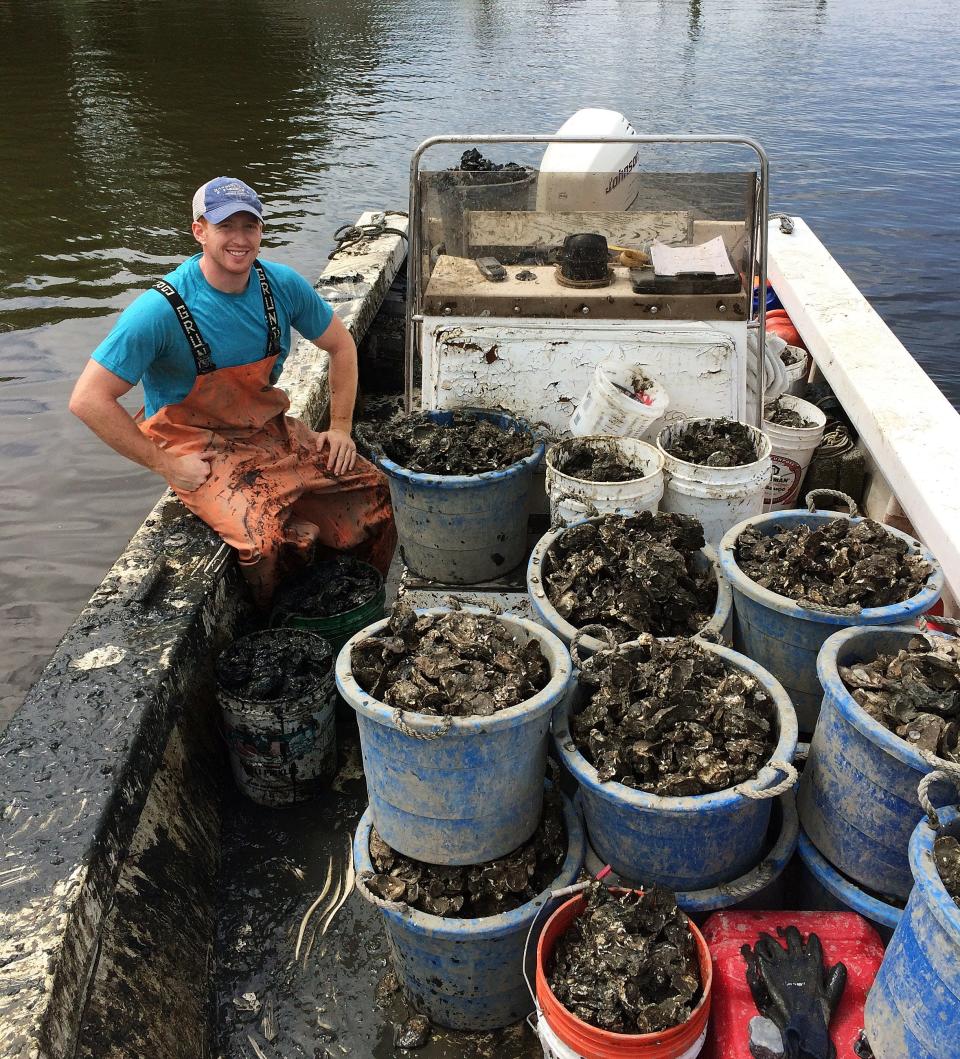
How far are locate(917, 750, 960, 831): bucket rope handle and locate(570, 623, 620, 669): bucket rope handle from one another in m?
0.88

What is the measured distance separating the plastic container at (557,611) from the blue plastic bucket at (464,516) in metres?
0.47

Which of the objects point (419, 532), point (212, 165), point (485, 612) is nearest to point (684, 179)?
point (419, 532)

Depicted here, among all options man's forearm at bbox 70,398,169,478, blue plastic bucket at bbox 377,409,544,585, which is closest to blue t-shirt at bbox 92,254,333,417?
man's forearm at bbox 70,398,169,478

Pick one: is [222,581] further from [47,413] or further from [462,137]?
[47,413]

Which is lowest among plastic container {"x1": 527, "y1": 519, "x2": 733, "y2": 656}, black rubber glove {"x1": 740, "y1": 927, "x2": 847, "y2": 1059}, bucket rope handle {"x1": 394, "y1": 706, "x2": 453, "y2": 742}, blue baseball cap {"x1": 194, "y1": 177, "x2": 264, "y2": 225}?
black rubber glove {"x1": 740, "y1": 927, "x2": 847, "y2": 1059}

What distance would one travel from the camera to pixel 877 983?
6.48 feet

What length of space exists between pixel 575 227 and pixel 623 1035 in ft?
12.1

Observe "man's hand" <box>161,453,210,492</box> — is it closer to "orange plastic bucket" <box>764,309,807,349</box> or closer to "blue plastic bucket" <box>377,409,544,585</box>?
"blue plastic bucket" <box>377,409,544,585</box>

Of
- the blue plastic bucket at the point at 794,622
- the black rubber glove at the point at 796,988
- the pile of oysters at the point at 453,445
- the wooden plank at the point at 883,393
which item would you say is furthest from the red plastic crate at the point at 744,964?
the pile of oysters at the point at 453,445

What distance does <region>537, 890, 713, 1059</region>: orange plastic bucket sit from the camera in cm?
195

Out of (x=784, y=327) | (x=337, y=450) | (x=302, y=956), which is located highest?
(x=337, y=450)

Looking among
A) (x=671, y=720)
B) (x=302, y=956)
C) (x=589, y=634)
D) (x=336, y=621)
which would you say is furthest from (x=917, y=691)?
(x=336, y=621)

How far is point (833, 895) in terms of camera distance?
240cm

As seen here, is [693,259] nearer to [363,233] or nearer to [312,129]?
[363,233]
